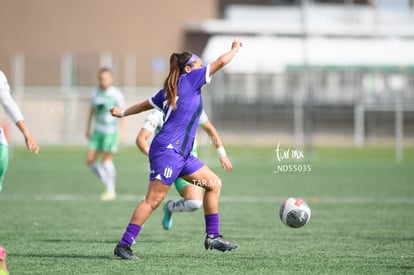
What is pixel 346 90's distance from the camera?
39.6 meters

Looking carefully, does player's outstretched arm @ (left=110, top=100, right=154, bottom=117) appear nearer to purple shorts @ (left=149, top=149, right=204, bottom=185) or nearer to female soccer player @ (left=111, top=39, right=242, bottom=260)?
female soccer player @ (left=111, top=39, right=242, bottom=260)

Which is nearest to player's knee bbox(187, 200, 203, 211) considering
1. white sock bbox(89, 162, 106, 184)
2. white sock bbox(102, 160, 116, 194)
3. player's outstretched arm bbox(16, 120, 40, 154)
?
player's outstretched arm bbox(16, 120, 40, 154)

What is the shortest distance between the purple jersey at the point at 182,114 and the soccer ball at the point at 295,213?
1389 mm

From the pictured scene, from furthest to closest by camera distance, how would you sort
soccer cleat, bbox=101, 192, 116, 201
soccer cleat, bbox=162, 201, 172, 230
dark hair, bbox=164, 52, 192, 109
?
1. soccer cleat, bbox=101, 192, 116, 201
2. soccer cleat, bbox=162, 201, 172, 230
3. dark hair, bbox=164, 52, 192, 109

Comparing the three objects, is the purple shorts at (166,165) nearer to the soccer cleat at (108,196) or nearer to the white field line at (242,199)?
the white field line at (242,199)

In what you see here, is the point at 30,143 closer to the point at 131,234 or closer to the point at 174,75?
the point at 131,234

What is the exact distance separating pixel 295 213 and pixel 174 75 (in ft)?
6.53

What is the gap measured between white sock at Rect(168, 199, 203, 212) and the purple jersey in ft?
5.17

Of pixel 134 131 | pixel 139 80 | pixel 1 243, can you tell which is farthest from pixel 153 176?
pixel 139 80

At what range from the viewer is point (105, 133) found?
15.5 meters

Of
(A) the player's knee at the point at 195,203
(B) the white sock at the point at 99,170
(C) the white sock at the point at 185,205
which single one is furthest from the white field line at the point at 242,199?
(A) the player's knee at the point at 195,203

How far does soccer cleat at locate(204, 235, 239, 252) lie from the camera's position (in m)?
8.38

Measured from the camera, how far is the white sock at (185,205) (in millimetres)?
9719

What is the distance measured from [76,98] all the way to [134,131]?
9.22ft
